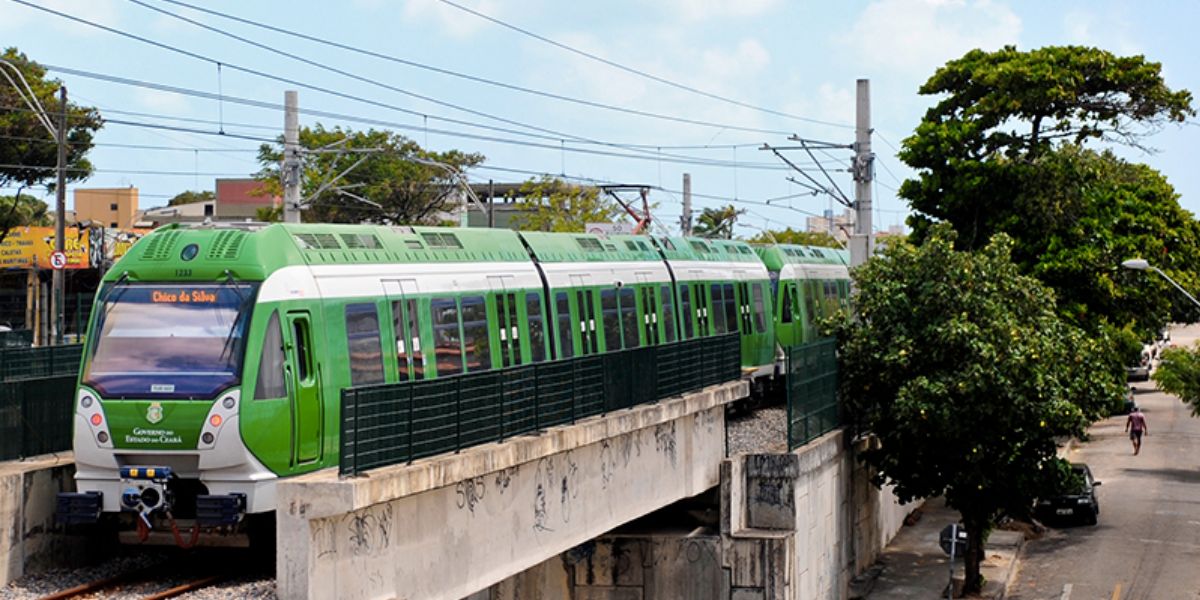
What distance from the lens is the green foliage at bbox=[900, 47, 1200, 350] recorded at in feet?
128

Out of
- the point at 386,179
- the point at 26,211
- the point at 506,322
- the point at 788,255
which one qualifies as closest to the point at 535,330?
the point at 506,322

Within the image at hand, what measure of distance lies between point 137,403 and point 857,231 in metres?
22.9

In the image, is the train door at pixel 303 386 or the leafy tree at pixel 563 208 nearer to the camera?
the train door at pixel 303 386

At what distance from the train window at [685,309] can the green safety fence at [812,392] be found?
255cm

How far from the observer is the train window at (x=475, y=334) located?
65.5 feet

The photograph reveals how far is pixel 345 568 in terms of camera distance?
14.0 metres

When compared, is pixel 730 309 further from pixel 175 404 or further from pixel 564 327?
pixel 175 404

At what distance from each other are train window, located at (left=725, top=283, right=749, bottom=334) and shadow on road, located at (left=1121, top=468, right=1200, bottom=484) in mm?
19432

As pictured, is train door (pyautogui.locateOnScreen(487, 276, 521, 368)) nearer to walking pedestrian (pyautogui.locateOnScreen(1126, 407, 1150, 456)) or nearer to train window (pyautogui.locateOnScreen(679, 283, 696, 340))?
train window (pyautogui.locateOnScreen(679, 283, 696, 340))

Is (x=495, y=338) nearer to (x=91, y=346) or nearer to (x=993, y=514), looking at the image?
(x=91, y=346)

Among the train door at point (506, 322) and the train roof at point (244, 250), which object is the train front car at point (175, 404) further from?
the train door at point (506, 322)

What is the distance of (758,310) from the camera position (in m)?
35.3

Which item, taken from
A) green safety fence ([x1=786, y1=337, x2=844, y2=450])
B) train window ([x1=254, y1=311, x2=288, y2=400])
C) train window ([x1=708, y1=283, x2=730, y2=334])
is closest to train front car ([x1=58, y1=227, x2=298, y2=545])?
train window ([x1=254, y1=311, x2=288, y2=400])

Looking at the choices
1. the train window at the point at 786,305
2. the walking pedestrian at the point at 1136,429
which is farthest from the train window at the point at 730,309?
the walking pedestrian at the point at 1136,429
